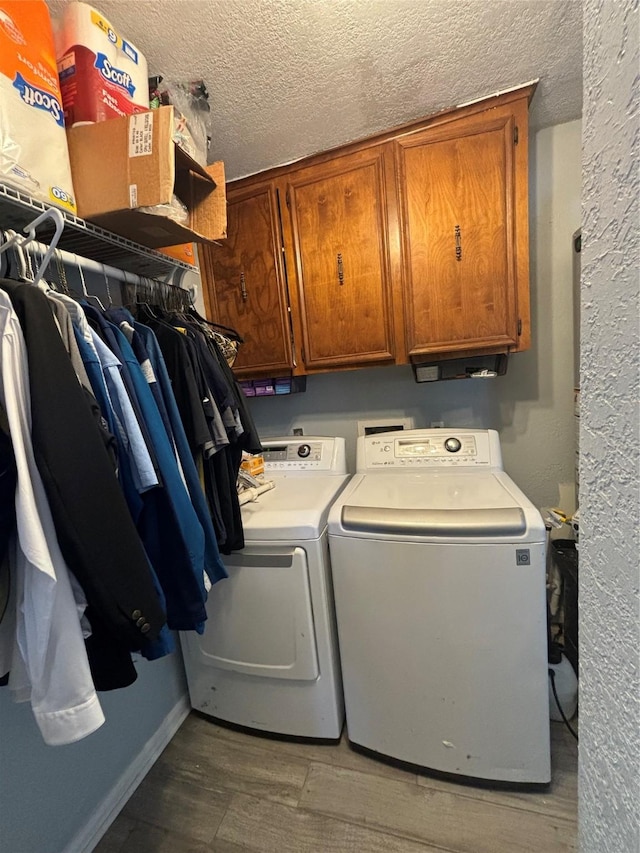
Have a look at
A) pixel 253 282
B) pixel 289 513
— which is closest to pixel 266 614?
pixel 289 513

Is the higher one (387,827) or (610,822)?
(610,822)

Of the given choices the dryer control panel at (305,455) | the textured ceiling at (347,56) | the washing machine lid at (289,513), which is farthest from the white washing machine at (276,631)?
the textured ceiling at (347,56)

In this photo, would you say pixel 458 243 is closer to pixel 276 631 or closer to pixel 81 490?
pixel 81 490

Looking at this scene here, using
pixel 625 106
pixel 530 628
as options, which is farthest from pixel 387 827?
pixel 625 106

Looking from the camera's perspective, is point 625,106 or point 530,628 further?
point 530,628

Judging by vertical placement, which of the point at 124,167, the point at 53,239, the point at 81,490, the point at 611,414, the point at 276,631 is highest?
the point at 124,167

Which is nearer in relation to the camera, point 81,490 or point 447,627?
point 81,490

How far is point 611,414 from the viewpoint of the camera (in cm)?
37

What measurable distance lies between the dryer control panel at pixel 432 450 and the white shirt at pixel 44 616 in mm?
1227

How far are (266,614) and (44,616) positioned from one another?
793 millimetres

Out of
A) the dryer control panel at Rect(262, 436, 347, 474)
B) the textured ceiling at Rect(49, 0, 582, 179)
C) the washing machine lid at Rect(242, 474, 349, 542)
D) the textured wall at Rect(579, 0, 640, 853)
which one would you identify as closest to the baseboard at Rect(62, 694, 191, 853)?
the washing machine lid at Rect(242, 474, 349, 542)

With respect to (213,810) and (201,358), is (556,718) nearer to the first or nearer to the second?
(213,810)

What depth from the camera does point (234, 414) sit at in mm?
1167

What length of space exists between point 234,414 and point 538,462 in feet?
4.94
